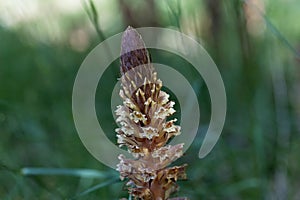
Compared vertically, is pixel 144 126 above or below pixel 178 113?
below

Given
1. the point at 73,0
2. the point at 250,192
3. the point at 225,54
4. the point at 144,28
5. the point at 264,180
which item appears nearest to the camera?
the point at 264,180

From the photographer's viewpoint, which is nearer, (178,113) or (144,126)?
(144,126)

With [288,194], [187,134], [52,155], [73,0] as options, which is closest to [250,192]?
[288,194]

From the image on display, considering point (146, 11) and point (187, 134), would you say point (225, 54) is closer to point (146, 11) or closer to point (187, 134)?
point (146, 11)

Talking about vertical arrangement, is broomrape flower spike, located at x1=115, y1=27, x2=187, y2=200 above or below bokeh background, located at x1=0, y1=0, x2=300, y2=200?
below

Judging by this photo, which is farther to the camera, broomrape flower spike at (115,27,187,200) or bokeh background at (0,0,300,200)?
bokeh background at (0,0,300,200)
